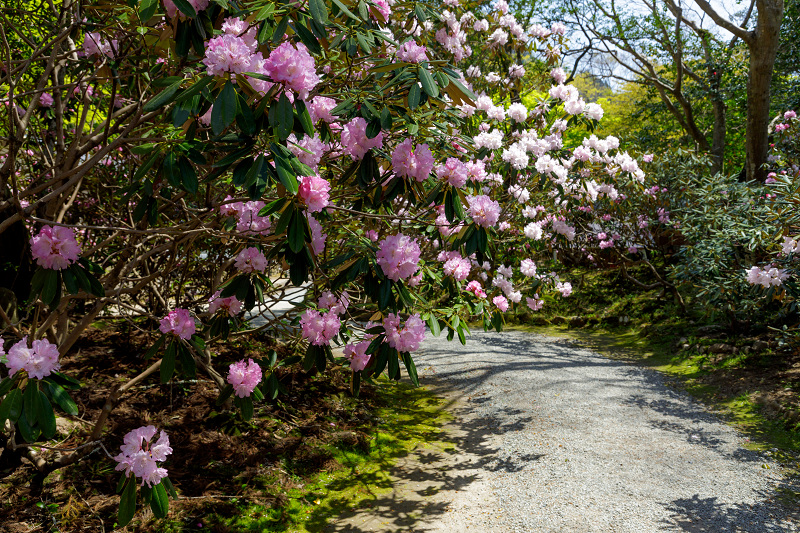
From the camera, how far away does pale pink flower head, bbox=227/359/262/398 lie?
7.57ft

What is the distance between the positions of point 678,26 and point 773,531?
8414mm

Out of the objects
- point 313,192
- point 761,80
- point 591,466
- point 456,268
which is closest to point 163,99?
point 313,192

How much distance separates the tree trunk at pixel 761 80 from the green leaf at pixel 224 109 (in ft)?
22.6

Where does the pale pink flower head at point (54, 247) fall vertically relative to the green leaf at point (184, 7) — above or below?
below

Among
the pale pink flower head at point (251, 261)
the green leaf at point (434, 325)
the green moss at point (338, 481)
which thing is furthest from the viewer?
the green moss at point (338, 481)

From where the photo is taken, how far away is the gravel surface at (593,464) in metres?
2.81

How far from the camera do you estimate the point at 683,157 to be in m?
7.44

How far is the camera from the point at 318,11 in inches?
59.8

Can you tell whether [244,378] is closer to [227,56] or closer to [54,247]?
[54,247]

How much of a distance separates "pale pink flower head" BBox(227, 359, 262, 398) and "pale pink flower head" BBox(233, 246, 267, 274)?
18.9 inches

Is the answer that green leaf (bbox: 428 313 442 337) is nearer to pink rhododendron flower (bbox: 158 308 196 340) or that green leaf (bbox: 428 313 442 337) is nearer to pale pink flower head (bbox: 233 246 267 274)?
pale pink flower head (bbox: 233 246 267 274)

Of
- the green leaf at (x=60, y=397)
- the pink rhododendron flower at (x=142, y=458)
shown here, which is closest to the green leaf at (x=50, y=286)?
the green leaf at (x=60, y=397)

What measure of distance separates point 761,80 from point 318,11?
670 cm

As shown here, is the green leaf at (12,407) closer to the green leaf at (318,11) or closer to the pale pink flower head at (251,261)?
the pale pink flower head at (251,261)
